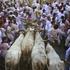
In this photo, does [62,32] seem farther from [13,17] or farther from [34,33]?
[34,33]

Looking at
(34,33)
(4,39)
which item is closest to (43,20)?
(4,39)

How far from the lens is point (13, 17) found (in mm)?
8984

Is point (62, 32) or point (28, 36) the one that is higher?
point (28, 36)

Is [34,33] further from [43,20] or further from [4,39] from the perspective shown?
[43,20]

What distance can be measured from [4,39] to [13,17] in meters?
2.34

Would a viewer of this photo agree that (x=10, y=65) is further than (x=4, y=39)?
No

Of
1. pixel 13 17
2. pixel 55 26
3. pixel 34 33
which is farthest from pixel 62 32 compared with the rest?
pixel 34 33

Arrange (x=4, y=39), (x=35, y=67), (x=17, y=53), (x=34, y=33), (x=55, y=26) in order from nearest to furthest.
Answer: (x=35, y=67), (x=17, y=53), (x=34, y=33), (x=4, y=39), (x=55, y=26)

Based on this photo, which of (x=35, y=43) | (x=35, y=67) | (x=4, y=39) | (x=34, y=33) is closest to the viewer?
(x=35, y=67)

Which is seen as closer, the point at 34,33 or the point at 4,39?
the point at 34,33

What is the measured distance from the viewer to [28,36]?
429 cm

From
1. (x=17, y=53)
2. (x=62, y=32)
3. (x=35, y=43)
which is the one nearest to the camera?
(x=17, y=53)

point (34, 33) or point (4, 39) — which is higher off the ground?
point (34, 33)

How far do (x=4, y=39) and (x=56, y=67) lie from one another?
11.0 feet
